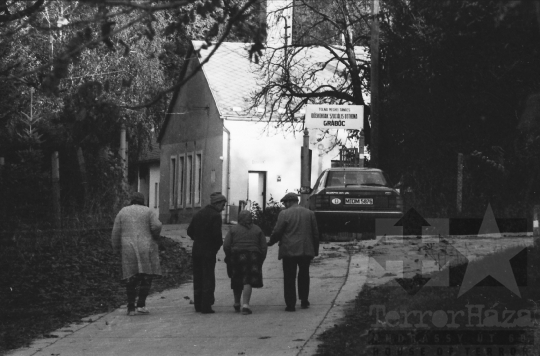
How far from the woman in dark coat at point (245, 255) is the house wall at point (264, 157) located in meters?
26.4

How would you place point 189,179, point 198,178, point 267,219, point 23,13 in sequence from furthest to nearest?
point 189,179, point 198,178, point 267,219, point 23,13

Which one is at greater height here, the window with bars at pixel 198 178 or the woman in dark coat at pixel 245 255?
the window with bars at pixel 198 178

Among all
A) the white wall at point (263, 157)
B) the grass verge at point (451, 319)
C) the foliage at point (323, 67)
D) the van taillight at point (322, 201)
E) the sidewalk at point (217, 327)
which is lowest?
the sidewalk at point (217, 327)

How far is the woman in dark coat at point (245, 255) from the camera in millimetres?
14273

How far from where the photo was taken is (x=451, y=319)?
10.7 metres

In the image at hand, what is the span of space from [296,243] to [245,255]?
692 mm

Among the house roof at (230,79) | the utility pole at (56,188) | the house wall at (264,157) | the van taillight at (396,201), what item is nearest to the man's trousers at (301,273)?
the van taillight at (396,201)

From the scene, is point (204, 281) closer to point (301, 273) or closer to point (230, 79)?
point (301, 273)

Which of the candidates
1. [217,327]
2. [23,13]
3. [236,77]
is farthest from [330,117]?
[236,77]

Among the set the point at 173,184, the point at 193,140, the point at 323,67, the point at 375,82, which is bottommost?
the point at 173,184

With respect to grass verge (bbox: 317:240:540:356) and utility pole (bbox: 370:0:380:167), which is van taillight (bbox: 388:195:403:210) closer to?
utility pole (bbox: 370:0:380:167)

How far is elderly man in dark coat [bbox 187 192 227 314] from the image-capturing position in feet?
Answer: 47.7

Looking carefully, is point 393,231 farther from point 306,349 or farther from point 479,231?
point 306,349

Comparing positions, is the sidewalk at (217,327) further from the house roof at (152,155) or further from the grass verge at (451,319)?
the house roof at (152,155)
